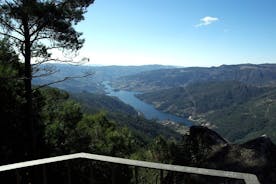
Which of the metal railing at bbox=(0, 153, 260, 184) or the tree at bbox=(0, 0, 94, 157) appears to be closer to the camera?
the metal railing at bbox=(0, 153, 260, 184)

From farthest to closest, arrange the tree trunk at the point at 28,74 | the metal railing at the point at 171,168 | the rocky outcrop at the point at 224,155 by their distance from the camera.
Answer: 1. the tree trunk at the point at 28,74
2. the rocky outcrop at the point at 224,155
3. the metal railing at the point at 171,168

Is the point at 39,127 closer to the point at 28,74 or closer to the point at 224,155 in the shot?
the point at 28,74

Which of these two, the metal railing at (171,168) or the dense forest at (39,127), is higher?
the metal railing at (171,168)

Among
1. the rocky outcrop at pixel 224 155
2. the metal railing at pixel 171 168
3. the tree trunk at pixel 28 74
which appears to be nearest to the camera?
the metal railing at pixel 171 168

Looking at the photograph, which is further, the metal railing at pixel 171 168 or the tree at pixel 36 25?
the tree at pixel 36 25

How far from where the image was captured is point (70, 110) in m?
20.0

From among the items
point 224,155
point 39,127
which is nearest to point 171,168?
point 224,155

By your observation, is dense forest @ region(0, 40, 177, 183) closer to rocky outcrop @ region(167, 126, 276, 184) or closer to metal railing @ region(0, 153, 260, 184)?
rocky outcrop @ region(167, 126, 276, 184)

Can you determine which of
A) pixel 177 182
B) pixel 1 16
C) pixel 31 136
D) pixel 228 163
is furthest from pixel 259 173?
pixel 1 16

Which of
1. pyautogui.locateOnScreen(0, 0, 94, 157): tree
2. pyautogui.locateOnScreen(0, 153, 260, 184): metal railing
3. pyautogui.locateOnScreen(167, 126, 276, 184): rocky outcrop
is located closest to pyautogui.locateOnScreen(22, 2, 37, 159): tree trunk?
pyautogui.locateOnScreen(0, 0, 94, 157): tree

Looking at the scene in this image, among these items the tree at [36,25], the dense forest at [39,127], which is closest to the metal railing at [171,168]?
the dense forest at [39,127]

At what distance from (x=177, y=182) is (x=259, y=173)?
2.10 metres

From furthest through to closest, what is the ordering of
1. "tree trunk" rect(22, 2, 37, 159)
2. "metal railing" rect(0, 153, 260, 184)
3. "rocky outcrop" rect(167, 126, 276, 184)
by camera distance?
"tree trunk" rect(22, 2, 37, 159), "rocky outcrop" rect(167, 126, 276, 184), "metal railing" rect(0, 153, 260, 184)

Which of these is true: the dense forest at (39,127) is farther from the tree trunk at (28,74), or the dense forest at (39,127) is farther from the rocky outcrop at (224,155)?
the rocky outcrop at (224,155)
